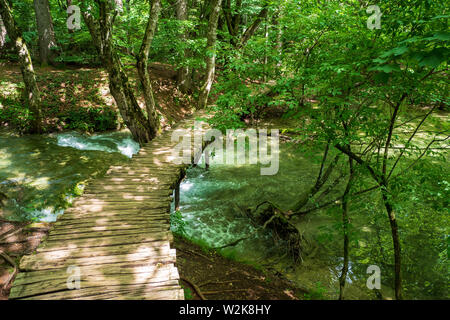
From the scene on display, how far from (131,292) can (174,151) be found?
4663mm

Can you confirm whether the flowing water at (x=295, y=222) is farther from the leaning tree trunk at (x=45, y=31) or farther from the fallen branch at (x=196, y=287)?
the leaning tree trunk at (x=45, y=31)

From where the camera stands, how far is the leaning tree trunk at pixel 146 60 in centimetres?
731

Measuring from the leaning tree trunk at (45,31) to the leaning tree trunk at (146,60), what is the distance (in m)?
9.56

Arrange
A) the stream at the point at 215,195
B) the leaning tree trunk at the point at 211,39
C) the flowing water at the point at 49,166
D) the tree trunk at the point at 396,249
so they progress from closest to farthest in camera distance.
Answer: the tree trunk at the point at 396,249 → the stream at the point at 215,195 → the flowing water at the point at 49,166 → the leaning tree trunk at the point at 211,39

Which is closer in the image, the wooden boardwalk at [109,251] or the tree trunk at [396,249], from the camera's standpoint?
the wooden boardwalk at [109,251]

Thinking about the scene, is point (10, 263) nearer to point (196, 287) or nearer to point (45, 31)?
point (196, 287)

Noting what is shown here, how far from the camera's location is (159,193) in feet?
16.7

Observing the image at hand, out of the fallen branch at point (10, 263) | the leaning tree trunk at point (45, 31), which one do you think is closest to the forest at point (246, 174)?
the fallen branch at point (10, 263)

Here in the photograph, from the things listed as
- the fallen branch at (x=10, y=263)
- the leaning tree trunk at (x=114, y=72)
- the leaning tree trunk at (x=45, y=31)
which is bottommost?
the fallen branch at (x=10, y=263)

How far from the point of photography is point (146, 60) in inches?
312

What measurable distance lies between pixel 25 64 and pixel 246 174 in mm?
8893

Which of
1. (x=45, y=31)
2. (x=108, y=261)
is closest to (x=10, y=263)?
(x=108, y=261)

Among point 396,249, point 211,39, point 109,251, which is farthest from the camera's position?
point 211,39
